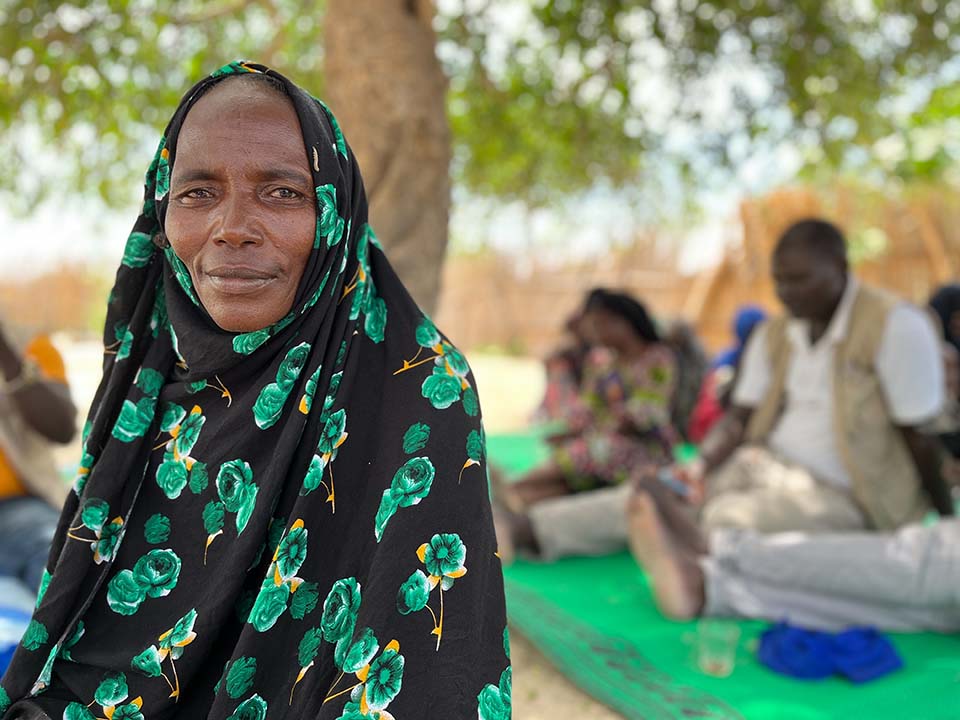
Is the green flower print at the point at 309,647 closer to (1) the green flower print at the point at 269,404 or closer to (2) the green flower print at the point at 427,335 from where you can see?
(1) the green flower print at the point at 269,404

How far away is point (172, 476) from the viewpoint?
1.71 m

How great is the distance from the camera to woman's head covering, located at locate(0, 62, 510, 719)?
4.76 ft

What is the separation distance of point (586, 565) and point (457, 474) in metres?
3.47

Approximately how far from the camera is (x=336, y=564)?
60.7 inches

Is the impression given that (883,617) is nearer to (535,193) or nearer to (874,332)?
(874,332)

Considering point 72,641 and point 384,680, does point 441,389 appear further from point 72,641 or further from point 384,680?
point 72,641

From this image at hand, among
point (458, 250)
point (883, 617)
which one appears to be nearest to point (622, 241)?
point (458, 250)

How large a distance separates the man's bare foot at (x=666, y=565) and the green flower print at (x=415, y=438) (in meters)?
2.44

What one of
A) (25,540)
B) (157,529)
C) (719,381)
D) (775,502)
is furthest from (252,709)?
(719,381)

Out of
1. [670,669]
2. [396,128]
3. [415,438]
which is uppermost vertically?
[396,128]

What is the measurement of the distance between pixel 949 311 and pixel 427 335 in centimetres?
585

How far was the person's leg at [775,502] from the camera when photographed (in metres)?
4.03

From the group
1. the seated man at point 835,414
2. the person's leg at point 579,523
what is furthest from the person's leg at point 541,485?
the seated man at point 835,414

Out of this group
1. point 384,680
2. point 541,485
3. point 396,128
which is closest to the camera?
point 384,680
